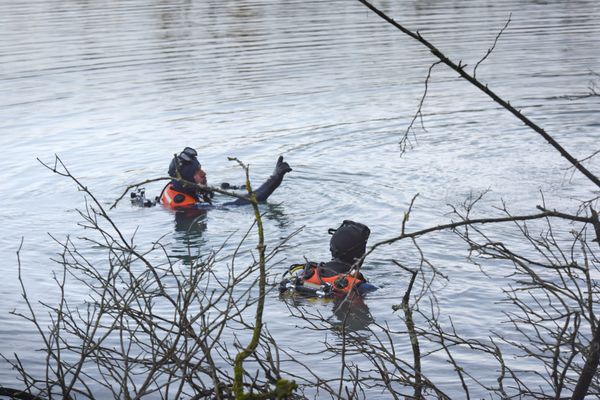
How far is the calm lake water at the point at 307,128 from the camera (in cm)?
1049

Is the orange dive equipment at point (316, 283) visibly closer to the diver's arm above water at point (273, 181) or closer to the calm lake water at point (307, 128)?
the calm lake water at point (307, 128)

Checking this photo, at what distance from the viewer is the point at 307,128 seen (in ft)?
56.0

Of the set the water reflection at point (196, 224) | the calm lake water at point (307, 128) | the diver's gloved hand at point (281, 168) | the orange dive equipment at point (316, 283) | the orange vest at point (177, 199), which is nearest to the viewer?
the orange dive equipment at point (316, 283)

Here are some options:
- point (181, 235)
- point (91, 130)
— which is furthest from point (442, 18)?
point (181, 235)

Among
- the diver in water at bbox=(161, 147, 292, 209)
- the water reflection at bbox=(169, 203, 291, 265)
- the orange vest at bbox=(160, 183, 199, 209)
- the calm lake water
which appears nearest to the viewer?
the calm lake water

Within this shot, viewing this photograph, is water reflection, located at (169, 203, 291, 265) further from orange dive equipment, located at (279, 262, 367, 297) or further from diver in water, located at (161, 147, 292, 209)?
orange dive equipment, located at (279, 262, 367, 297)

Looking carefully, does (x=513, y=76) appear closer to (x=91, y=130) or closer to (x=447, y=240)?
(x=91, y=130)

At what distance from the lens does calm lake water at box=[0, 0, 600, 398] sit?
1049cm

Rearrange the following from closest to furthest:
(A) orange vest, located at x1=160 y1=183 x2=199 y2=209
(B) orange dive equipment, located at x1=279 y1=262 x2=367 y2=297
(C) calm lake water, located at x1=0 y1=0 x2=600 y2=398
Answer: (B) orange dive equipment, located at x1=279 y1=262 x2=367 y2=297 < (C) calm lake water, located at x1=0 y1=0 x2=600 y2=398 < (A) orange vest, located at x1=160 y1=183 x2=199 y2=209

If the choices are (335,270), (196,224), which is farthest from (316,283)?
(196,224)

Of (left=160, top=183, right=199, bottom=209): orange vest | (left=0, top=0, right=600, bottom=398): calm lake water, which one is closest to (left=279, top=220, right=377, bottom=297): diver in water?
(left=0, top=0, right=600, bottom=398): calm lake water

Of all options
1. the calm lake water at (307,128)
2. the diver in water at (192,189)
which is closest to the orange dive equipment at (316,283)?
the calm lake water at (307,128)

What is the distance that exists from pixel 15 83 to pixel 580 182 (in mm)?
16094

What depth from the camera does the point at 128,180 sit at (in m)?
14.0
